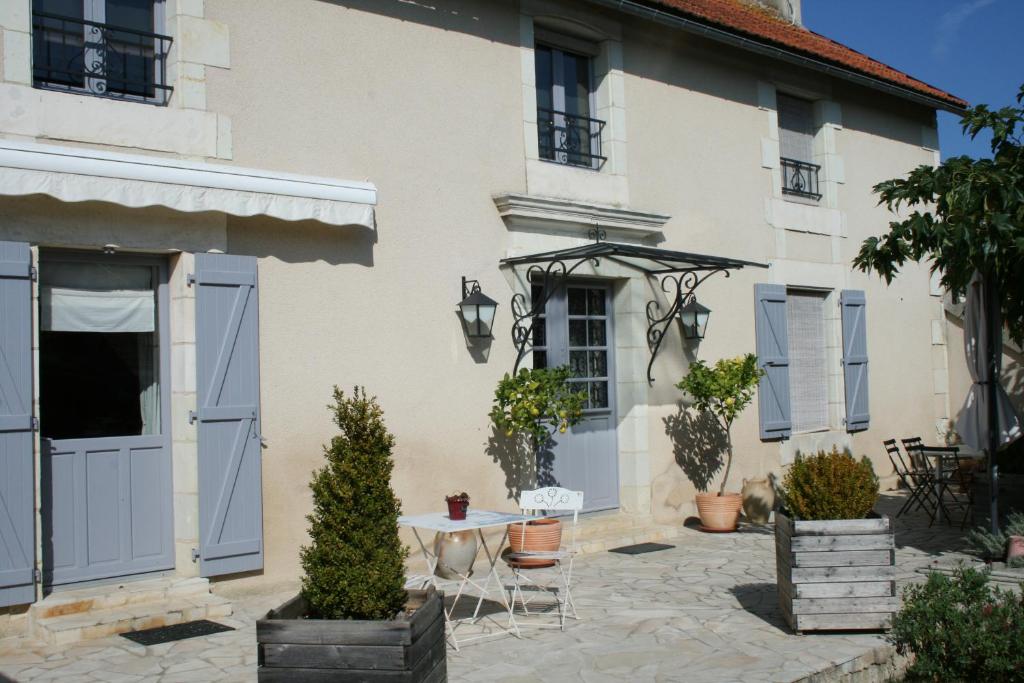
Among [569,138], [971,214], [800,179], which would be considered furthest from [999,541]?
[800,179]

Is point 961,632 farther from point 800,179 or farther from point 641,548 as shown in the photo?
point 800,179

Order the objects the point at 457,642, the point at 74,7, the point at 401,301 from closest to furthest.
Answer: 1. the point at 457,642
2. the point at 74,7
3. the point at 401,301

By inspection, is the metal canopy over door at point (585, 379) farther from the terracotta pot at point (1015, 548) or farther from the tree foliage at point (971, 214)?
the terracotta pot at point (1015, 548)

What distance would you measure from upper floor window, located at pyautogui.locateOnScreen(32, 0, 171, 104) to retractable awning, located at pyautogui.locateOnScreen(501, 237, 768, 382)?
2.95 m

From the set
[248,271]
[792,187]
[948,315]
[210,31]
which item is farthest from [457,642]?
[948,315]

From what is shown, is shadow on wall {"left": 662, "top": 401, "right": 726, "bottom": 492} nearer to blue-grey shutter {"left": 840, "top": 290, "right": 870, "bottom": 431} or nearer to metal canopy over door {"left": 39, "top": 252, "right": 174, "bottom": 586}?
blue-grey shutter {"left": 840, "top": 290, "right": 870, "bottom": 431}

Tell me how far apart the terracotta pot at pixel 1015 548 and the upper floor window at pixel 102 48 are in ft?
21.0

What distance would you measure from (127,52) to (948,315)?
10.1 metres

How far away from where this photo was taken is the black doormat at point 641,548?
804cm

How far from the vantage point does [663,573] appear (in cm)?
718

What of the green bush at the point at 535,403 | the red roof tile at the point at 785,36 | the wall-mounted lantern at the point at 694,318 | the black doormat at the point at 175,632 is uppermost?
the red roof tile at the point at 785,36

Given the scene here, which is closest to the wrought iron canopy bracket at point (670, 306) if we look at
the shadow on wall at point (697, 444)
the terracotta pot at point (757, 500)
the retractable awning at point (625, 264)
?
the retractable awning at point (625, 264)

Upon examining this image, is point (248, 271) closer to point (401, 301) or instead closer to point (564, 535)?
point (401, 301)

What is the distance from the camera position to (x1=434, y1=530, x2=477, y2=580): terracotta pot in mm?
6762
